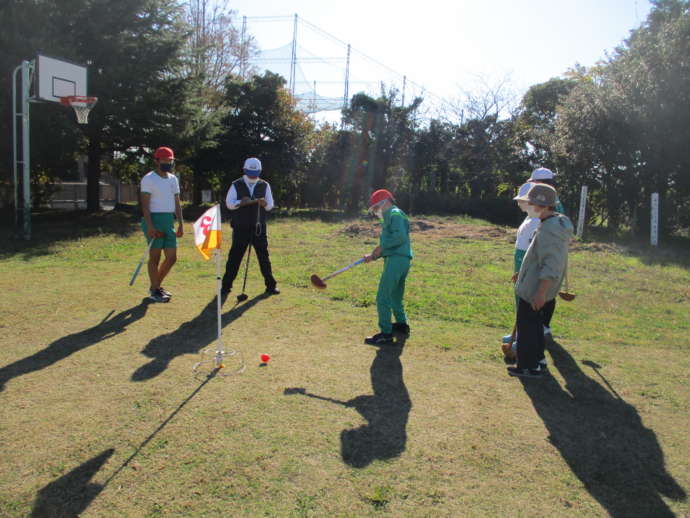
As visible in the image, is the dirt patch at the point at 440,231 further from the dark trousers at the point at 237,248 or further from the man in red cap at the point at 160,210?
the man in red cap at the point at 160,210

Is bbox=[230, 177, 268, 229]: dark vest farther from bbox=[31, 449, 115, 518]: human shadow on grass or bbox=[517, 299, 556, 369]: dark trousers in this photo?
bbox=[31, 449, 115, 518]: human shadow on grass

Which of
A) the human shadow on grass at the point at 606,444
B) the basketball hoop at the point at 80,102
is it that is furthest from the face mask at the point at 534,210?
the basketball hoop at the point at 80,102

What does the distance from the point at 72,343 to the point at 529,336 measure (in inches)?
188

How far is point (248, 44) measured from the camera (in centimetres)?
3550

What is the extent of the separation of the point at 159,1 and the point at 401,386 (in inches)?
772

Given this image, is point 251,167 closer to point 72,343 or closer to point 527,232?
point 72,343

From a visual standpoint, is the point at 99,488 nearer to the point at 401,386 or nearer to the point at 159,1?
the point at 401,386

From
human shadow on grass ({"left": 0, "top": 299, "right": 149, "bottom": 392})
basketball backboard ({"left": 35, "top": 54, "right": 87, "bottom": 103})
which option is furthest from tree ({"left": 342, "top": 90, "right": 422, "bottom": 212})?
human shadow on grass ({"left": 0, "top": 299, "right": 149, "bottom": 392})

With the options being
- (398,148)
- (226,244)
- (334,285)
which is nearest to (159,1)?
(226,244)

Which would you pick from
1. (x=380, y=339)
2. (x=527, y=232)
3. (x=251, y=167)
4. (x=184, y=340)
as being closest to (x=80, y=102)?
(x=251, y=167)

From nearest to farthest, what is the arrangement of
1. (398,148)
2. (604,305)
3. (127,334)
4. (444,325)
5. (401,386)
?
(401,386)
(127,334)
(444,325)
(604,305)
(398,148)

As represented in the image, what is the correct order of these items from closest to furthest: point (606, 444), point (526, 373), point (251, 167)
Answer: point (606, 444) → point (526, 373) → point (251, 167)

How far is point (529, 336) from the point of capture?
4.90 m

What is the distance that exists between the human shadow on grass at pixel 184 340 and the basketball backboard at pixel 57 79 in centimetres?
978
